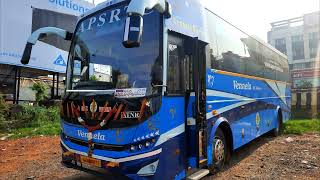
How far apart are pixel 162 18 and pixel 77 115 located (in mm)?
2085

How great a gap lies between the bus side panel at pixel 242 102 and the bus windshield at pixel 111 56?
168 cm

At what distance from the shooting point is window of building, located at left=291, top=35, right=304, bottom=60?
66.6 metres

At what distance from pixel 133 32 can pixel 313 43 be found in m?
69.6

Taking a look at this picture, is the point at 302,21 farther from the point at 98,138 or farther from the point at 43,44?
the point at 98,138

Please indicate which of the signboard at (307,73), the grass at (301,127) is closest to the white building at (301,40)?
the signboard at (307,73)

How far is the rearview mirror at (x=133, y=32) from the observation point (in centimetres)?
392

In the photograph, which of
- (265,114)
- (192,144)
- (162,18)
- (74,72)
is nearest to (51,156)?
(74,72)

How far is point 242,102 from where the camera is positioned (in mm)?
7949

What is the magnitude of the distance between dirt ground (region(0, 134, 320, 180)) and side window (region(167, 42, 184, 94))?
172cm

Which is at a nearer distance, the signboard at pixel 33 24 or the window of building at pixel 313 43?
the signboard at pixel 33 24

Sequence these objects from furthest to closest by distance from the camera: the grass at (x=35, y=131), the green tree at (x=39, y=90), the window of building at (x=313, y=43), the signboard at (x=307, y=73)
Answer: the window of building at (x=313, y=43) < the signboard at (x=307, y=73) < the green tree at (x=39, y=90) < the grass at (x=35, y=131)

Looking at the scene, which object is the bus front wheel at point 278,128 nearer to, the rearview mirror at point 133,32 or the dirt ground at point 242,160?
the dirt ground at point 242,160

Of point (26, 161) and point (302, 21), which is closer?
point (26, 161)

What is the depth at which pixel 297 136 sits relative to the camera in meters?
11.9
